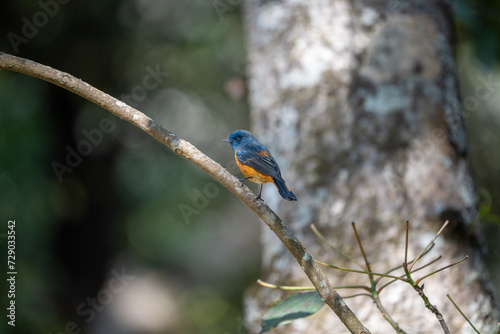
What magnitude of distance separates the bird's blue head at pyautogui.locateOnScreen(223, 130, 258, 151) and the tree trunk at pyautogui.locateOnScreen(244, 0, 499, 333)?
741 millimetres

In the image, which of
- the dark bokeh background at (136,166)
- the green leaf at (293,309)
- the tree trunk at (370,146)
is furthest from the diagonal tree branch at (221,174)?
the dark bokeh background at (136,166)

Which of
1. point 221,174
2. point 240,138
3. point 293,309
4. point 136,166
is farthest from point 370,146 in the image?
point 136,166

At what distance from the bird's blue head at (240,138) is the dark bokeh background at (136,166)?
1.16 metres

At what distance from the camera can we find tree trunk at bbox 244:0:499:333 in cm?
178

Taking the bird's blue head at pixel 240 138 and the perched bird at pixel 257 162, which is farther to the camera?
the bird's blue head at pixel 240 138

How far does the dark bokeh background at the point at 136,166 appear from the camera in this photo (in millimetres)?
4066

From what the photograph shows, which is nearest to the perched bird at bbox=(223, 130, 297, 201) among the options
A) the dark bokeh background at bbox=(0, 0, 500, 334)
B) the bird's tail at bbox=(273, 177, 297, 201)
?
the bird's tail at bbox=(273, 177, 297, 201)

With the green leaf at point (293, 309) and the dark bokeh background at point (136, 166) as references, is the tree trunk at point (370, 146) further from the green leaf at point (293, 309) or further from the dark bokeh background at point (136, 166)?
the green leaf at point (293, 309)

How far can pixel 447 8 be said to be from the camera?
2.22m

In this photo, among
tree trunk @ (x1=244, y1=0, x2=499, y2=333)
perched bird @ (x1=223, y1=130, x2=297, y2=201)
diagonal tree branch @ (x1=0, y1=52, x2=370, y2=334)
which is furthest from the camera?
tree trunk @ (x1=244, y1=0, x2=499, y2=333)

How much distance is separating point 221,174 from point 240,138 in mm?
278

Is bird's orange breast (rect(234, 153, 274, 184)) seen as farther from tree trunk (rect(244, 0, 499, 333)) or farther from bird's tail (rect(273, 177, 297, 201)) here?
tree trunk (rect(244, 0, 499, 333))

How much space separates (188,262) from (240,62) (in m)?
4.13

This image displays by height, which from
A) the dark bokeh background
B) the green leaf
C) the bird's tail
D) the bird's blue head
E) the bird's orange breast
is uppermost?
the dark bokeh background
